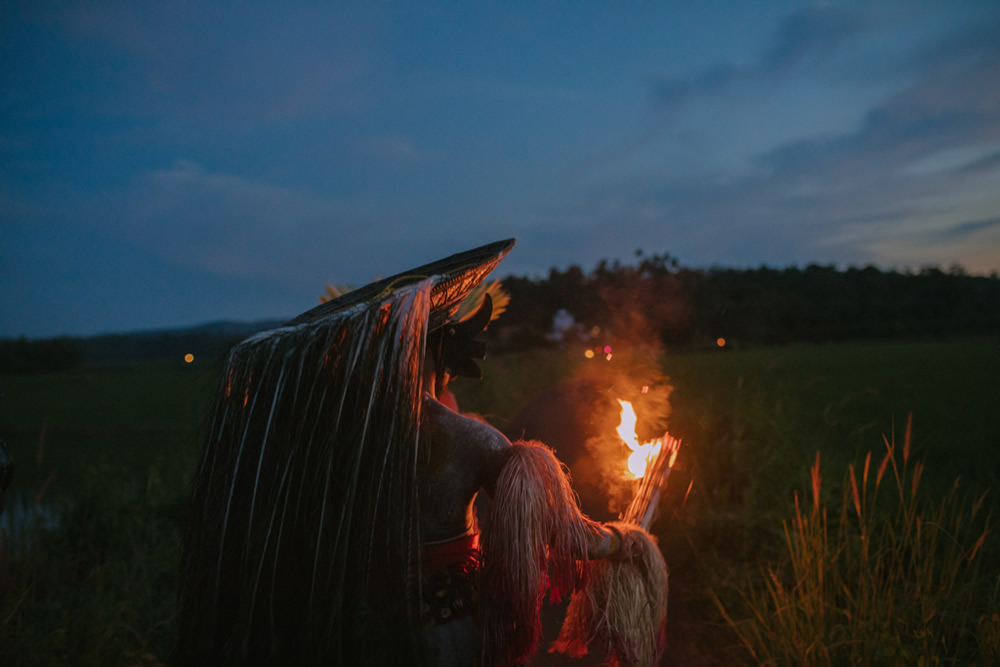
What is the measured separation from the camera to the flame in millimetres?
2215

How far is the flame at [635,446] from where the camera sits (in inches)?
87.2

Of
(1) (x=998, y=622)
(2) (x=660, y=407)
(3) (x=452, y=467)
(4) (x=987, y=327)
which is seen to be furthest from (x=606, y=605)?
(4) (x=987, y=327)

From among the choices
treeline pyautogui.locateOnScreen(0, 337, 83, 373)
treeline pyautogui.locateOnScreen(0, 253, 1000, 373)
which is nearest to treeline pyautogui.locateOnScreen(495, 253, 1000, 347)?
treeline pyautogui.locateOnScreen(0, 253, 1000, 373)

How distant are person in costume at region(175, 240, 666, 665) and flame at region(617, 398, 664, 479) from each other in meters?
0.45

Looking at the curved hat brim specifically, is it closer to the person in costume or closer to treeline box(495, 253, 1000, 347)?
the person in costume

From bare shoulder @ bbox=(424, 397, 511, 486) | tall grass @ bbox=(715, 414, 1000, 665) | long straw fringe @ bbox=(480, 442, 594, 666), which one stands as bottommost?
tall grass @ bbox=(715, 414, 1000, 665)

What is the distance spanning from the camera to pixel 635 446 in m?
2.24

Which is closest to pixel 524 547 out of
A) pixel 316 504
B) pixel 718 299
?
pixel 316 504

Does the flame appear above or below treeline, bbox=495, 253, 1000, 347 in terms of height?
below

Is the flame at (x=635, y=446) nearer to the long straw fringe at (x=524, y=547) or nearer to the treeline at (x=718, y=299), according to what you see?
the long straw fringe at (x=524, y=547)

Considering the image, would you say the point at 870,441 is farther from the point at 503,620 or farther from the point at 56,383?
the point at 56,383

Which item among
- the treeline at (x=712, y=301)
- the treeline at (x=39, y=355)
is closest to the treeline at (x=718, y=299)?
the treeline at (x=712, y=301)

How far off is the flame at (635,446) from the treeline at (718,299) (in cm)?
114

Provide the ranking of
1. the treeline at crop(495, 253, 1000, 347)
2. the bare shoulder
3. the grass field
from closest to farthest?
1. the bare shoulder
2. the grass field
3. the treeline at crop(495, 253, 1000, 347)
